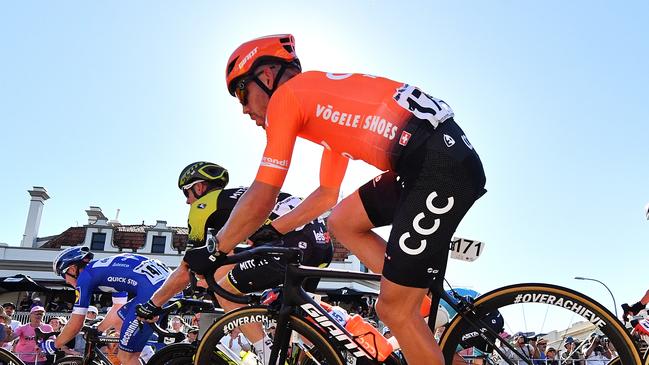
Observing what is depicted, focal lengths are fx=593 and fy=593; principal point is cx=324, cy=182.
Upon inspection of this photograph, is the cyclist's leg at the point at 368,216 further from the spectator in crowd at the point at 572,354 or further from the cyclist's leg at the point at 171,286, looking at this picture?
the cyclist's leg at the point at 171,286

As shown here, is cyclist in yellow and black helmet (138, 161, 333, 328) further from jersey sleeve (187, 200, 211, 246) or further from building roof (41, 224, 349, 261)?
building roof (41, 224, 349, 261)

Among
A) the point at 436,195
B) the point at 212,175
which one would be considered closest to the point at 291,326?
the point at 436,195

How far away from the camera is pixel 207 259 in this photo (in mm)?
3055

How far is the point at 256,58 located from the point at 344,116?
680mm

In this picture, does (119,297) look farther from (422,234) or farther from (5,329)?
(5,329)

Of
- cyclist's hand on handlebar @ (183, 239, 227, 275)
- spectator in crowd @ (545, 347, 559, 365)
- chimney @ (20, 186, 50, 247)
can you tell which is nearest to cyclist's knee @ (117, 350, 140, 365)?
cyclist's hand on handlebar @ (183, 239, 227, 275)

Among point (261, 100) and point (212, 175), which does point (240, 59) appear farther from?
point (212, 175)

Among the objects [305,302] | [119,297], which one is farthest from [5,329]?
[305,302]

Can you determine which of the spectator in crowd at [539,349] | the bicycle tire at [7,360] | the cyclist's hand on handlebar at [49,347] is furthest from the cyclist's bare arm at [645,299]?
the cyclist's hand on handlebar at [49,347]

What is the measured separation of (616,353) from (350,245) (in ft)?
4.91

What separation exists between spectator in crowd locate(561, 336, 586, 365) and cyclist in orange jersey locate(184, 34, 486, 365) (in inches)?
30.0

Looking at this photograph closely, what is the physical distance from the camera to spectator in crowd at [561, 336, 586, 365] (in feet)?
9.99

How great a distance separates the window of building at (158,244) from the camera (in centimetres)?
4905

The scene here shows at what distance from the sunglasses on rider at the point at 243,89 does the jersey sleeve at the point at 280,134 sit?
0.32 m
